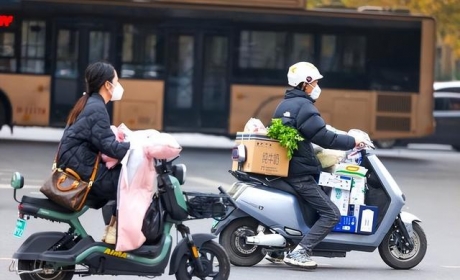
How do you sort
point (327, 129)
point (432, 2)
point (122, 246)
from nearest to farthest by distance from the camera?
point (122, 246) → point (327, 129) → point (432, 2)

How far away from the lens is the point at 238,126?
24.8 m

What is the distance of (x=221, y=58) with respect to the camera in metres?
24.8

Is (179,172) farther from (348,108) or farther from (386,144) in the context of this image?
(386,144)

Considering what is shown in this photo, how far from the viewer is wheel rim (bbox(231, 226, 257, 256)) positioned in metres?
10.3

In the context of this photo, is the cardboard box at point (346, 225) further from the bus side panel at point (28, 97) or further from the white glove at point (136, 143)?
the bus side panel at point (28, 97)

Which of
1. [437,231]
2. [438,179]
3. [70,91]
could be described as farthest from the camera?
[70,91]

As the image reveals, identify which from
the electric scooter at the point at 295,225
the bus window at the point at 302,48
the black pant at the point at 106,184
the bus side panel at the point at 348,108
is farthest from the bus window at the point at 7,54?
the black pant at the point at 106,184

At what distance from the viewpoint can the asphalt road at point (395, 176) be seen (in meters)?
10.4

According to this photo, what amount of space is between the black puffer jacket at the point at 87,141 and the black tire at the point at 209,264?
86 centimetres

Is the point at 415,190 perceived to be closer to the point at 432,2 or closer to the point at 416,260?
the point at 416,260

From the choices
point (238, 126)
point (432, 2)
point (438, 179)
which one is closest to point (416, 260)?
point (438, 179)

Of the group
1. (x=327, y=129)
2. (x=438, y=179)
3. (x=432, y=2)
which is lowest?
(x=438, y=179)

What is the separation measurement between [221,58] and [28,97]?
393cm

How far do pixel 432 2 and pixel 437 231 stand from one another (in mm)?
22603
